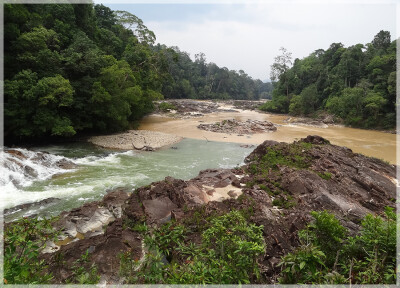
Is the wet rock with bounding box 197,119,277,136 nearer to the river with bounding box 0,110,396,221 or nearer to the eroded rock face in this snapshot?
the eroded rock face

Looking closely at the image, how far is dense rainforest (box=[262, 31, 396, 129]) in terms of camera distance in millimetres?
33438

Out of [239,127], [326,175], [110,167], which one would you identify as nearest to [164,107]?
[239,127]

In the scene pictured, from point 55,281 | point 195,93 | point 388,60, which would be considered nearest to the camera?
point 55,281

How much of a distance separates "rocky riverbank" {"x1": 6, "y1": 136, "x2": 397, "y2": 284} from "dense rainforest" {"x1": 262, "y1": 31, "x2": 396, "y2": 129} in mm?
24389

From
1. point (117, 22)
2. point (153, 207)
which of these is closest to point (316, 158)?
point (153, 207)

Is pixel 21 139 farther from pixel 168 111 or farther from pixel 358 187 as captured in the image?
pixel 168 111

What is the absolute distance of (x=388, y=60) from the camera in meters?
36.6

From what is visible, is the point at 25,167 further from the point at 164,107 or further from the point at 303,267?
the point at 164,107

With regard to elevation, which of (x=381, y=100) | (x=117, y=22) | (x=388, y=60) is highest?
(x=117, y=22)

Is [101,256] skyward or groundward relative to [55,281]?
groundward

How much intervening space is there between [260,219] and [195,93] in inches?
3429

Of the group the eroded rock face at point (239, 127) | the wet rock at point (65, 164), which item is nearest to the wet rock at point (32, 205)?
the wet rock at point (65, 164)

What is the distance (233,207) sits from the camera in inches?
316

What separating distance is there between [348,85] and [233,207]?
47.3 meters
